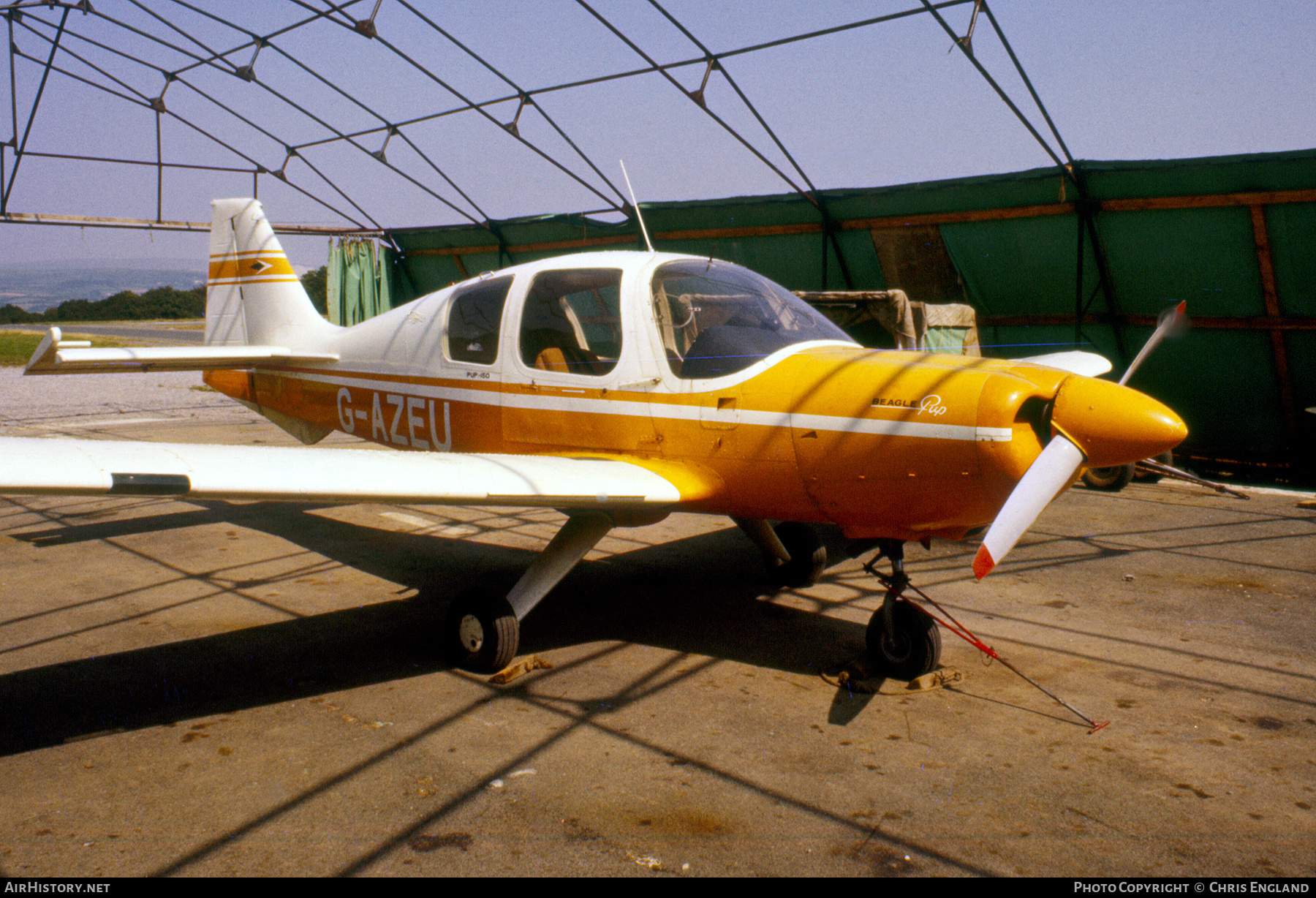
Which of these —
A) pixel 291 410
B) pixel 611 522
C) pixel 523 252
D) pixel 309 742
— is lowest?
pixel 309 742

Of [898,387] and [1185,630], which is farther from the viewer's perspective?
[1185,630]

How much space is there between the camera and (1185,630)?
509 cm

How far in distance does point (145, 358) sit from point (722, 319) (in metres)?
4.35

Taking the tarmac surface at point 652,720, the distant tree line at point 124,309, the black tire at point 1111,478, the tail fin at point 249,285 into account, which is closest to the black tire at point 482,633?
the tarmac surface at point 652,720

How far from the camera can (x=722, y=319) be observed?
4.82 m

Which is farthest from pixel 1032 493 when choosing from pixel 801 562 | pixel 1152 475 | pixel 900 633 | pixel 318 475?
pixel 1152 475

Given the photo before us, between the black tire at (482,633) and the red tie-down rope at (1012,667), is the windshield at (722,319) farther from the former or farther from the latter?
the black tire at (482,633)

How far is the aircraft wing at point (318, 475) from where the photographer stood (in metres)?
3.19

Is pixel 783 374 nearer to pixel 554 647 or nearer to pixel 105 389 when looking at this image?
pixel 554 647

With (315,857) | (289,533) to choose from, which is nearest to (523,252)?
(289,533)

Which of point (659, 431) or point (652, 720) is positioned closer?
point (652, 720)

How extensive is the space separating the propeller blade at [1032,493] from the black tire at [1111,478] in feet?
21.4

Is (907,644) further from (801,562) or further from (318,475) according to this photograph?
(318,475)

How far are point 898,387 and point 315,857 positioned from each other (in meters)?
3.02
